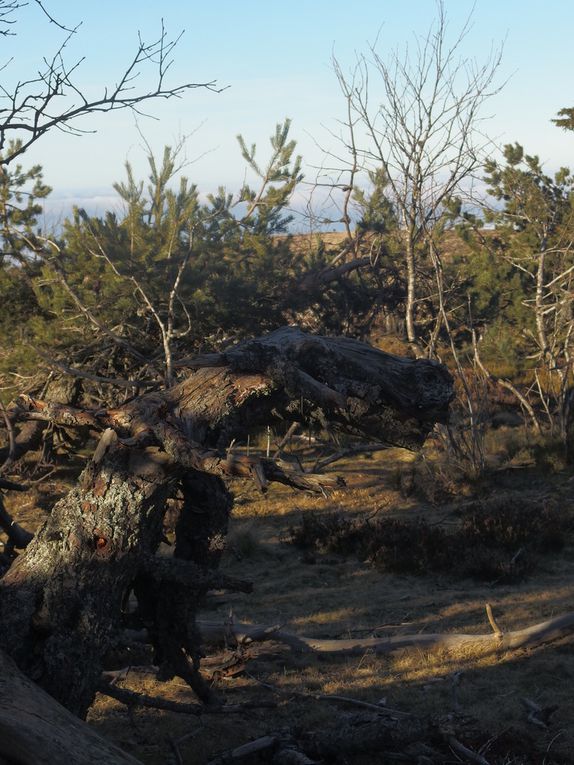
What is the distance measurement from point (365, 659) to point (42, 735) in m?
3.74

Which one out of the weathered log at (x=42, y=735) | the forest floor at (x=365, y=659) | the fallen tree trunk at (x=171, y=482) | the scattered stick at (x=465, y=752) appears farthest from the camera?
the forest floor at (x=365, y=659)

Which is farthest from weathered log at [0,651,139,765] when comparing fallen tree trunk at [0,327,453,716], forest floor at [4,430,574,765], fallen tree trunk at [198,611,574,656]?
fallen tree trunk at [198,611,574,656]

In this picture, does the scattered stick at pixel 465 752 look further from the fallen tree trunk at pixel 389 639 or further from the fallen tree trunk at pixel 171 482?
the fallen tree trunk at pixel 389 639

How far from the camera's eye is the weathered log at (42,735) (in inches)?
121

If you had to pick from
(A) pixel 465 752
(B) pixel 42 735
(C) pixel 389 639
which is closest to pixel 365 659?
(C) pixel 389 639

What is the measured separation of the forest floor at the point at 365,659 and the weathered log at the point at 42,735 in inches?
52.6

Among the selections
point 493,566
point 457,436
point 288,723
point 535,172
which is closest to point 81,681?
point 288,723

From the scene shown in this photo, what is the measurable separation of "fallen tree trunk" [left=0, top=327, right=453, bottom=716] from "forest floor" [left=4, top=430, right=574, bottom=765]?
2.86ft

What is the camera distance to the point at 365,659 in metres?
6.48

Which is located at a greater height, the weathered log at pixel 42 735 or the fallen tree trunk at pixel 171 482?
the fallen tree trunk at pixel 171 482

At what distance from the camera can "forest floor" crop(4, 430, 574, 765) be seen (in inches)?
201

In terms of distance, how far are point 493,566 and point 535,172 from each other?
43.8 feet

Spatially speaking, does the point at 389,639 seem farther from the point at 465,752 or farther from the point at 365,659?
the point at 465,752

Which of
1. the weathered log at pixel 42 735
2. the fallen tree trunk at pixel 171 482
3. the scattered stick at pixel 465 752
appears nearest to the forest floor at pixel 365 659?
the scattered stick at pixel 465 752
